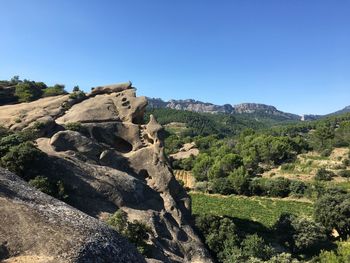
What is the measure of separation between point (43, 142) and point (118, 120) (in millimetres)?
13605

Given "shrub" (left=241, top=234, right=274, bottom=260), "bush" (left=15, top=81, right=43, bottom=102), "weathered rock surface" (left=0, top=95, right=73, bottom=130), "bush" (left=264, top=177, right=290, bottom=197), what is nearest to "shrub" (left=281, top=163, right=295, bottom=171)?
"bush" (left=264, top=177, right=290, bottom=197)

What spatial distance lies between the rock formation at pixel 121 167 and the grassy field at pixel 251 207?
854 inches

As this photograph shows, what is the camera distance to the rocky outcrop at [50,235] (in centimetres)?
1917

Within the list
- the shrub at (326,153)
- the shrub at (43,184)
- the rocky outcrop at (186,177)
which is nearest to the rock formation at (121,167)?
the shrub at (43,184)

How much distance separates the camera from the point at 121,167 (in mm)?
50250

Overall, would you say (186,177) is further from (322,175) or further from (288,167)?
(322,175)

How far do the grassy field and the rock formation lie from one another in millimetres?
21682

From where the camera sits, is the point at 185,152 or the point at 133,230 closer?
the point at 133,230

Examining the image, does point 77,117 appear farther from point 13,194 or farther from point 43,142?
point 13,194

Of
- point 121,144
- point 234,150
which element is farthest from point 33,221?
point 234,150

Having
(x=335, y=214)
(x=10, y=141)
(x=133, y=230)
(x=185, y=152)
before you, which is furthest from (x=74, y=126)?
(x=185, y=152)

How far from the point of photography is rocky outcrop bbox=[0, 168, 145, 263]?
19172 mm

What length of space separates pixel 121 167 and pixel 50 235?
3009 cm

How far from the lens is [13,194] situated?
925 inches
